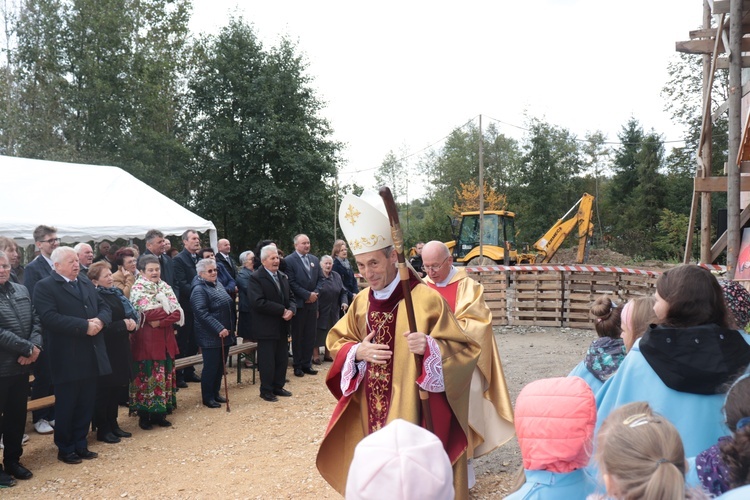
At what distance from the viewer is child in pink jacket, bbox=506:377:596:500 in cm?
188

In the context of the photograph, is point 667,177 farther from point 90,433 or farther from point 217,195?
point 90,433

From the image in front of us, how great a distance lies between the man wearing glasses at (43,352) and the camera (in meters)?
6.07

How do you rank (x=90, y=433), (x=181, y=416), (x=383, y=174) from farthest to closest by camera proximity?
(x=383, y=174) < (x=181, y=416) < (x=90, y=433)

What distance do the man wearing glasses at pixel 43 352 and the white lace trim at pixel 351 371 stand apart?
4.18 meters

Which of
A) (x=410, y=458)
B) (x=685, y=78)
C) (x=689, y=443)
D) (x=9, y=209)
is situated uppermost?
(x=685, y=78)

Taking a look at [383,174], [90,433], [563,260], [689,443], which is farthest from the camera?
[383,174]

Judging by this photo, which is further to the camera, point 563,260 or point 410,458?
point 563,260

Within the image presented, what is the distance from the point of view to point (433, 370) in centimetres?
306

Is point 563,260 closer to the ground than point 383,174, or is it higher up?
closer to the ground

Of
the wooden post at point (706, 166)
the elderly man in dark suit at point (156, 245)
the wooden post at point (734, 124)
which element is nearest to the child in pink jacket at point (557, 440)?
the wooden post at point (734, 124)

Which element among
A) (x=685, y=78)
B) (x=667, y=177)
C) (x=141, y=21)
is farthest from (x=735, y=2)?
(x=667, y=177)

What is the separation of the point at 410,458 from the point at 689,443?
1770mm

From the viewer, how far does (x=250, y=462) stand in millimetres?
5340

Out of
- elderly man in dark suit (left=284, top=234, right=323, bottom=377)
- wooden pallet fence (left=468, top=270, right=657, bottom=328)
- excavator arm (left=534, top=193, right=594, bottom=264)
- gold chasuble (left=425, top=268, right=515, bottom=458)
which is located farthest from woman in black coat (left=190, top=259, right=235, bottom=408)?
excavator arm (left=534, top=193, right=594, bottom=264)
